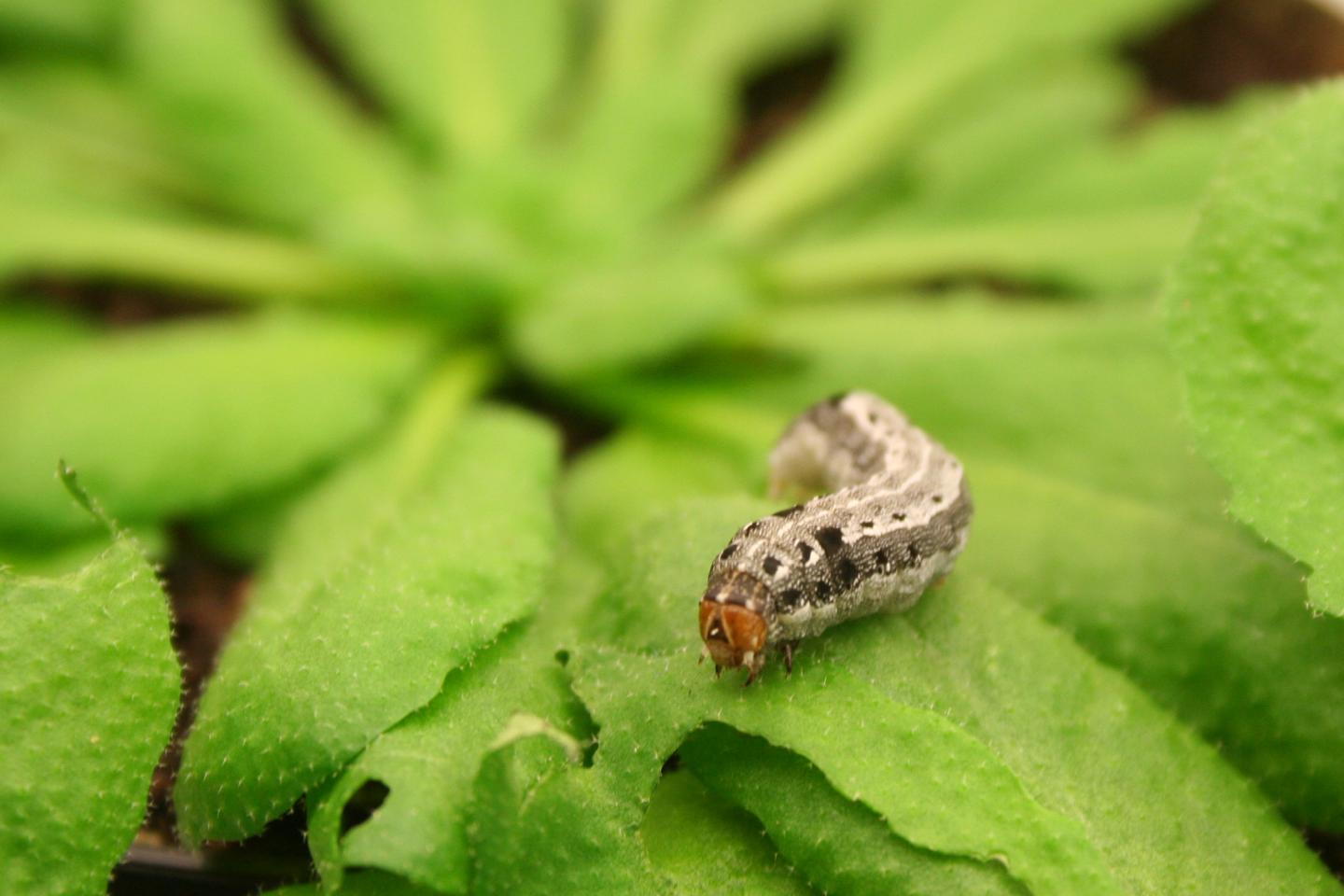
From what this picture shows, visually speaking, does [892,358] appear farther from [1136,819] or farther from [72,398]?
[72,398]

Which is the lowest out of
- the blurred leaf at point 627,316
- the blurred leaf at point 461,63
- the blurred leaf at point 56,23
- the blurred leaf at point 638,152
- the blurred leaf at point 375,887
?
the blurred leaf at point 375,887

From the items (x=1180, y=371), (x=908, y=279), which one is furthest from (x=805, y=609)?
(x=908, y=279)

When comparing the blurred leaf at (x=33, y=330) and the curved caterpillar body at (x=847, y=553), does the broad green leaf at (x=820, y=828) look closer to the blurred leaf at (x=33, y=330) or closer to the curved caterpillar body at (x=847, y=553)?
→ the curved caterpillar body at (x=847, y=553)

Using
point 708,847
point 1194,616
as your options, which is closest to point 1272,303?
point 1194,616

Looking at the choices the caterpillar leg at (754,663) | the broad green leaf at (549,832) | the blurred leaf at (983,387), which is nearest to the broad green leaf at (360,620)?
the broad green leaf at (549,832)

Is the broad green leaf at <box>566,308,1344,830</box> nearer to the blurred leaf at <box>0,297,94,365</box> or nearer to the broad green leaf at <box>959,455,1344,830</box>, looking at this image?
the broad green leaf at <box>959,455,1344,830</box>

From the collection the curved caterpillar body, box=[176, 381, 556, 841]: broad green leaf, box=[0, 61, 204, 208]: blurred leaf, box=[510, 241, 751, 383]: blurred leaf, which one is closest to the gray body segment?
the curved caterpillar body

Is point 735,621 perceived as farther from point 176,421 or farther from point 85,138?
point 85,138
